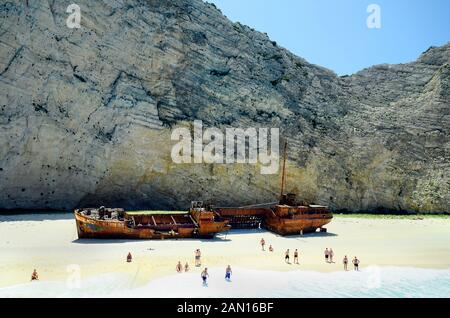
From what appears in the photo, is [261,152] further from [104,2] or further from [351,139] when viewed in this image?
[104,2]

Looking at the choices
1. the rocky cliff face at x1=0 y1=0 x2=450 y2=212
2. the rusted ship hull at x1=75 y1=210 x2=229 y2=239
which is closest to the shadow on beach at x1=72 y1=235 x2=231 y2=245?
the rusted ship hull at x1=75 y1=210 x2=229 y2=239

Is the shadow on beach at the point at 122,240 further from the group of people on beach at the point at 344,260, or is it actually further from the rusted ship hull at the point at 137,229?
the group of people on beach at the point at 344,260

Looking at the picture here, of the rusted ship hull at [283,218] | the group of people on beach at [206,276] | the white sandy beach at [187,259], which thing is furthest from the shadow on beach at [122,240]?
the group of people on beach at [206,276]

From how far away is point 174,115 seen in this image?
40156mm

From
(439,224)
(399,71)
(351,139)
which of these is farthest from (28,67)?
(399,71)

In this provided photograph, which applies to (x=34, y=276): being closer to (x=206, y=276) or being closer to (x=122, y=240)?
(x=206, y=276)

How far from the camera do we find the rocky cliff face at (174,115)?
35.2 m

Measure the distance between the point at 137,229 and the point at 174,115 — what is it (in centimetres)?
1751

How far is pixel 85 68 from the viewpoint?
38.2m

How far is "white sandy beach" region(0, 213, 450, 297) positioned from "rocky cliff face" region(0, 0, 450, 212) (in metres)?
7.41

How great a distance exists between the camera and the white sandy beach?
15812 mm

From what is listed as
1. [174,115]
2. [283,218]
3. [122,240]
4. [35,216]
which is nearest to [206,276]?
[122,240]

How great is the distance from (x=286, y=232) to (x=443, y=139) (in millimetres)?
33572

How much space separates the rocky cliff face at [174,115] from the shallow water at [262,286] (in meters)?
21.3
